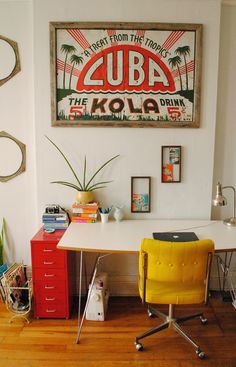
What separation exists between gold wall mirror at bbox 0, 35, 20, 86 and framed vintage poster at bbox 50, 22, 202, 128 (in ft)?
1.14

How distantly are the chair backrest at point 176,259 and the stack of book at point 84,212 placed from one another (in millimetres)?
807

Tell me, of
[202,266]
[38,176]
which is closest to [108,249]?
[202,266]

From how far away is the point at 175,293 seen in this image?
2.00 m

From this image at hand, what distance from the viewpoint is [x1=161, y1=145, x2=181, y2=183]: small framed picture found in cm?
269

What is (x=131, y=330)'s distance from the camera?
94.0 inches

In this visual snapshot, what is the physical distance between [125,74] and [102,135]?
0.53 m

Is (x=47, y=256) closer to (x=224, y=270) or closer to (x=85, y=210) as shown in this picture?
(x=85, y=210)

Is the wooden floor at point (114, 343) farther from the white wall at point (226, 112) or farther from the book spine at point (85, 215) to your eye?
the white wall at point (226, 112)

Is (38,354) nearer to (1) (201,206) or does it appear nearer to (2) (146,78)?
(1) (201,206)

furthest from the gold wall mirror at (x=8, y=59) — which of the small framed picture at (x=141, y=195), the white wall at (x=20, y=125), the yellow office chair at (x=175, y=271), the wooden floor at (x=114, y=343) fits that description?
the wooden floor at (x=114, y=343)

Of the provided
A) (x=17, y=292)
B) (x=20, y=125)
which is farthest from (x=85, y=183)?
(x=17, y=292)

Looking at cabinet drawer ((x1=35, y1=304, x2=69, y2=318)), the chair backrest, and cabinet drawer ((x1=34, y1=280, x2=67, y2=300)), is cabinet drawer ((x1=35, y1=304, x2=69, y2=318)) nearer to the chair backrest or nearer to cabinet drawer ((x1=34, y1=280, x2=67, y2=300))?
cabinet drawer ((x1=34, y1=280, x2=67, y2=300))

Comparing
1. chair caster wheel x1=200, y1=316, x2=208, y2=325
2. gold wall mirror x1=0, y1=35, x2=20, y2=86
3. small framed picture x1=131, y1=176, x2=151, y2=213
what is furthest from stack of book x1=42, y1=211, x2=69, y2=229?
chair caster wheel x1=200, y1=316, x2=208, y2=325

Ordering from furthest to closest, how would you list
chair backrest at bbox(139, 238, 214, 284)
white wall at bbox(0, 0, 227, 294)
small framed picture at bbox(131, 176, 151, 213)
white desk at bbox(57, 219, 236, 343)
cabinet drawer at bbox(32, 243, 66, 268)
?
small framed picture at bbox(131, 176, 151, 213) < white wall at bbox(0, 0, 227, 294) < cabinet drawer at bbox(32, 243, 66, 268) < white desk at bbox(57, 219, 236, 343) < chair backrest at bbox(139, 238, 214, 284)
